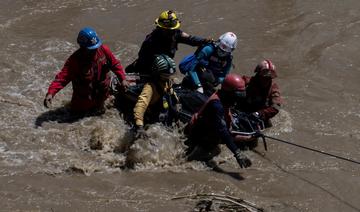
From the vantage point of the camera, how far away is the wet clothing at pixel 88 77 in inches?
293

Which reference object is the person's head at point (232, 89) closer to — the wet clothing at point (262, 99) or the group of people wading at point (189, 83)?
the group of people wading at point (189, 83)

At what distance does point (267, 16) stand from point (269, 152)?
5.33 metres

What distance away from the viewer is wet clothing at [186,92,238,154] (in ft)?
21.4

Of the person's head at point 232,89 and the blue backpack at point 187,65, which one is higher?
the person's head at point 232,89

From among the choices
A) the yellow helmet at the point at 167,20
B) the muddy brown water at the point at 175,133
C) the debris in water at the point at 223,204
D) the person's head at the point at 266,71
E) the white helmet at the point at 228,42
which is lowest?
the muddy brown water at the point at 175,133

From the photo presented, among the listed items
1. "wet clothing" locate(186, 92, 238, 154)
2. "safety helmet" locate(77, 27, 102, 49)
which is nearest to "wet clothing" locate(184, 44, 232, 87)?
"wet clothing" locate(186, 92, 238, 154)

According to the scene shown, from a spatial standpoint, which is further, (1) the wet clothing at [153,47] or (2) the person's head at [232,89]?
(1) the wet clothing at [153,47]

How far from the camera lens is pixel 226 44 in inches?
315

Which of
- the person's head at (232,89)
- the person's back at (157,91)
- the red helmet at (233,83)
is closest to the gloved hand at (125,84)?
the person's back at (157,91)

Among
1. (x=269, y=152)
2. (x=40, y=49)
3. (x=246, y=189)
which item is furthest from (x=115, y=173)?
(x=40, y=49)

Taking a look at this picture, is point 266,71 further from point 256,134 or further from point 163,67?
point 163,67

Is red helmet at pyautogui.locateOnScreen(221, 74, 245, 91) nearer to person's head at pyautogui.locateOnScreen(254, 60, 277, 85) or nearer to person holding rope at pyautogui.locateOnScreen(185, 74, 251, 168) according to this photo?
person holding rope at pyautogui.locateOnScreen(185, 74, 251, 168)

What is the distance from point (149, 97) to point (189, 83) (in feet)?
3.70

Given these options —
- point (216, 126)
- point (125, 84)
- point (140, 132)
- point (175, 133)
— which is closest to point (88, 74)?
point (125, 84)
